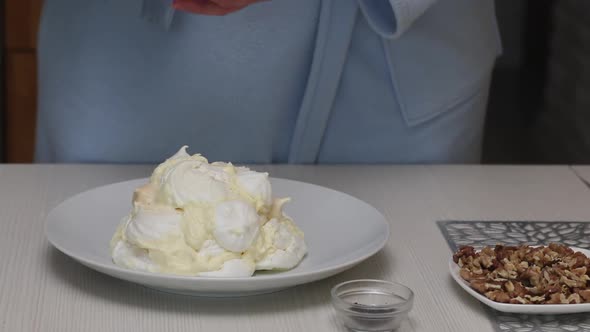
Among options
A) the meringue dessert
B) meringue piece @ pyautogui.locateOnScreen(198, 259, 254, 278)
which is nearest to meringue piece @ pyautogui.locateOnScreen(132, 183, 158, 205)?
the meringue dessert

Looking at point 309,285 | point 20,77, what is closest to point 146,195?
point 309,285

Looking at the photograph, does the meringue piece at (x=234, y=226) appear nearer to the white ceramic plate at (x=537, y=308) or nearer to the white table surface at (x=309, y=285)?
the white table surface at (x=309, y=285)

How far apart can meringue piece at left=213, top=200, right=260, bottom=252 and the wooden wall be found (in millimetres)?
1869

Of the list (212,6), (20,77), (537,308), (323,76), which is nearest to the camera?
(537,308)

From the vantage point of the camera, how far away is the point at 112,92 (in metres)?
1.38

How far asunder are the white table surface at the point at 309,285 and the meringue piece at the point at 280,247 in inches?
1.3

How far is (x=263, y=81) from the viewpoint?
4.41 ft

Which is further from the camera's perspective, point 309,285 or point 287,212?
point 287,212

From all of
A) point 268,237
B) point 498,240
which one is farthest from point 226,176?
point 498,240

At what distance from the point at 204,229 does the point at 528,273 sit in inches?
12.0

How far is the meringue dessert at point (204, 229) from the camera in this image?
2.91 feet

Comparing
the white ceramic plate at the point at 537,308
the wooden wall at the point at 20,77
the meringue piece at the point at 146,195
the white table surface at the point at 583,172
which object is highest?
the white ceramic plate at the point at 537,308

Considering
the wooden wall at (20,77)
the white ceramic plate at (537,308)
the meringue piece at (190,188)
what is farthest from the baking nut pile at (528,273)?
the wooden wall at (20,77)

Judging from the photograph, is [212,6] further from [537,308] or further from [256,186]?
[537,308]
